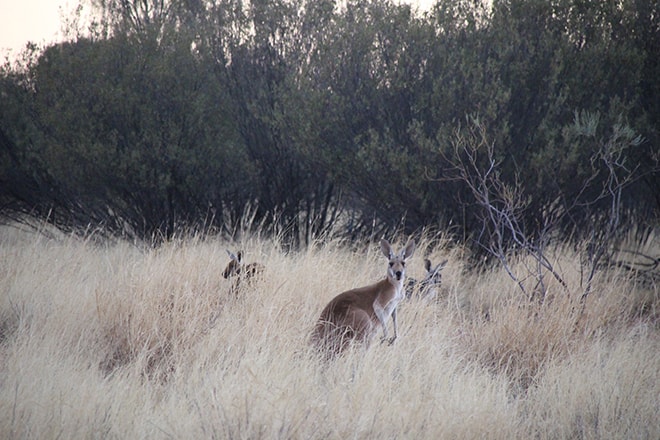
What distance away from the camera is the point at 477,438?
3756mm

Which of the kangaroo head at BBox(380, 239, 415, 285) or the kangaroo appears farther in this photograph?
the kangaroo

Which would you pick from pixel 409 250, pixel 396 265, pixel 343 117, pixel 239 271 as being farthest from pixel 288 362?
pixel 343 117

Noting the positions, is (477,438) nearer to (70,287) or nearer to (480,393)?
(480,393)

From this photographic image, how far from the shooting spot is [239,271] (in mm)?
6551

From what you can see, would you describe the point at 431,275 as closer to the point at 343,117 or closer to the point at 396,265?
the point at 396,265

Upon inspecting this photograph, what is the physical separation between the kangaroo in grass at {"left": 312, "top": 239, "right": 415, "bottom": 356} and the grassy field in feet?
0.47

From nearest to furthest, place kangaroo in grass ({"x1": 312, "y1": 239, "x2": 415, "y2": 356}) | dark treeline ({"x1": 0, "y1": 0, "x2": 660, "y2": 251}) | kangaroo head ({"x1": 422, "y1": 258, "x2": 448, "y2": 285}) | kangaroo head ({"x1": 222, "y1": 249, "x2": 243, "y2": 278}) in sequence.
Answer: kangaroo in grass ({"x1": 312, "y1": 239, "x2": 415, "y2": 356})
kangaroo head ({"x1": 422, "y1": 258, "x2": 448, "y2": 285})
kangaroo head ({"x1": 222, "y1": 249, "x2": 243, "y2": 278})
dark treeline ({"x1": 0, "y1": 0, "x2": 660, "y2": 251})

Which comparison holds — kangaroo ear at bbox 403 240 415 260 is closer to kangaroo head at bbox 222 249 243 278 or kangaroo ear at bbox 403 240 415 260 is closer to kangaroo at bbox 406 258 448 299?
kangaroo at bbox 406 258 448 299

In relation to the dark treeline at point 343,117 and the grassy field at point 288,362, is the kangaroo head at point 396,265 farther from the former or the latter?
the dark treeline at point 343,117

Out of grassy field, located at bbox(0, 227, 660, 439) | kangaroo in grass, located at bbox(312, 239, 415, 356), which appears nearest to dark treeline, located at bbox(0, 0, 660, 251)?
grassy field, located at bbox(0, 227, 660, 439)

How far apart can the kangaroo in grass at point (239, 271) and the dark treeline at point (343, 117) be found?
1.72 meters

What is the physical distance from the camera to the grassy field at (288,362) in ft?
12.1

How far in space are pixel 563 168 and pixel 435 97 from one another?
Result: 1823 millimetres

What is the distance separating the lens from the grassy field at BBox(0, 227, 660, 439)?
3697mm
